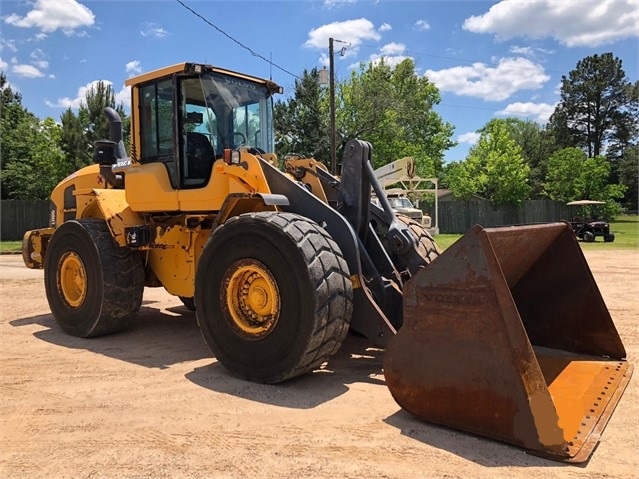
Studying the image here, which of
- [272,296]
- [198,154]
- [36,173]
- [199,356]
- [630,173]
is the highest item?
[630,173]

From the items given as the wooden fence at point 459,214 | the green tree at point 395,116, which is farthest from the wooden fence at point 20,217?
the green tree at point 395,116

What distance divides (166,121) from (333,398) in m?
3.51

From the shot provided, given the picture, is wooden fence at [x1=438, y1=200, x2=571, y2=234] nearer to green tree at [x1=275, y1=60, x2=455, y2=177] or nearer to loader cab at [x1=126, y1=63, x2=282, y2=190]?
green tree at [x1=275, y1=60, x2=455, y2=177]

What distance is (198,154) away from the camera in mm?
5691

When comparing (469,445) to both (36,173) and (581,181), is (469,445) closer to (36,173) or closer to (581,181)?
(36,173)

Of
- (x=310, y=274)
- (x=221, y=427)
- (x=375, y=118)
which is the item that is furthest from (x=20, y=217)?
(x=221, y=427)

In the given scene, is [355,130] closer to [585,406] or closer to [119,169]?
[119,169]

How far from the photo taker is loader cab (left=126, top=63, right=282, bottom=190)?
5609 millimetres

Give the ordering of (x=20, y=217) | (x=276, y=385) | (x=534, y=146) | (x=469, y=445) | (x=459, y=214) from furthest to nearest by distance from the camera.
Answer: (x=534, y=146), (x=459, y=214), (x=20, y=217), (x=276, y=385), (x=469, y=445)

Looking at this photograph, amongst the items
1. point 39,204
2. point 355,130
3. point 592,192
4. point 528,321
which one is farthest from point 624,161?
point 528,321

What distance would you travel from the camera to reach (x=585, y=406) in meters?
3.54

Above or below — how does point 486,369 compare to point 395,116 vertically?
below

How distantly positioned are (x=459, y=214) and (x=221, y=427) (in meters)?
32.8

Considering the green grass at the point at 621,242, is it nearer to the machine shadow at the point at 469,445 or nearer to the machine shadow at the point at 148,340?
the machine shadow at the point at 148,340
